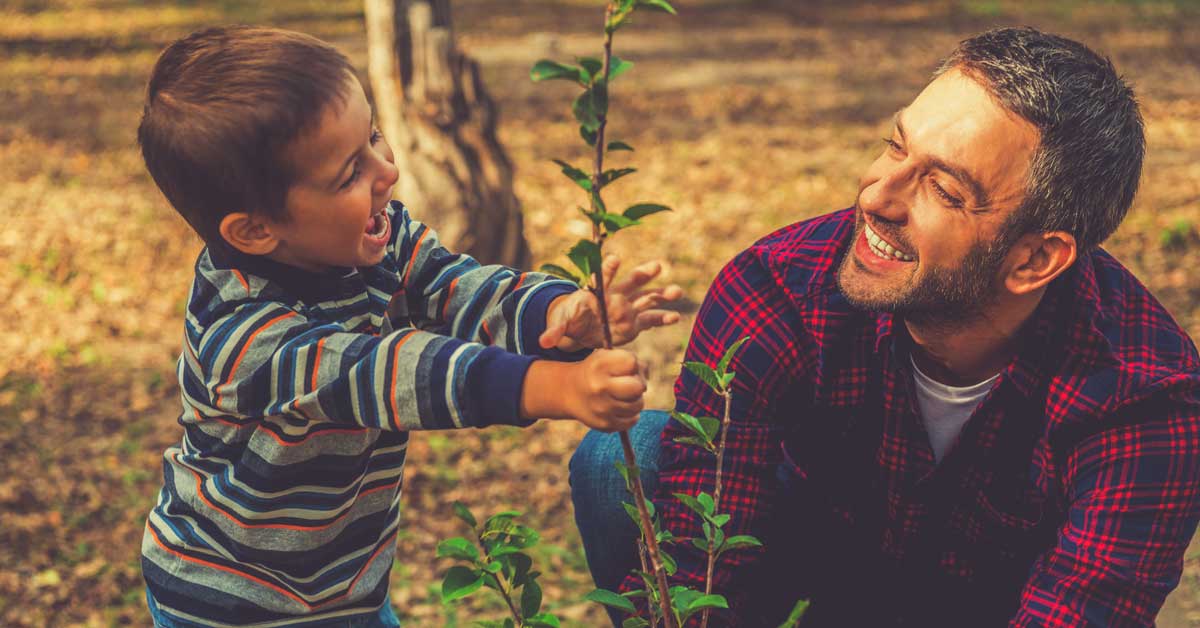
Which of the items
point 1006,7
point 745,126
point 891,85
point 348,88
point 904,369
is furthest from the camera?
point 1006,7

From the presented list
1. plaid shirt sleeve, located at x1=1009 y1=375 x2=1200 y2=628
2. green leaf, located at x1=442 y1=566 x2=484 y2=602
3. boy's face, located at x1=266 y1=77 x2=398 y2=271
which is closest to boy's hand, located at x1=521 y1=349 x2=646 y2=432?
green leaf, located at x1=442 y1=566 x2=484 y2=602

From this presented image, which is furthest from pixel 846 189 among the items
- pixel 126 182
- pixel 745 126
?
pixel 126 182

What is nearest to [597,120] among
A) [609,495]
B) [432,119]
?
[609,495]

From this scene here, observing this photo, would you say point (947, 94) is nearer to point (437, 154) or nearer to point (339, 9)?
point (437, 154)

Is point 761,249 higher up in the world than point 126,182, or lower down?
higher up

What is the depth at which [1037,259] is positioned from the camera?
2.20 meters

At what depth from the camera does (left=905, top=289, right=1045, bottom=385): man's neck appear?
228cm

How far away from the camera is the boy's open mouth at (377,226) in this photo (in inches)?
76.7

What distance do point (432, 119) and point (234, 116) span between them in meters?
3.45

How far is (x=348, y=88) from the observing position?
5.92 feet

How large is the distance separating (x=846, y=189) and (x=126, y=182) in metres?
4.30

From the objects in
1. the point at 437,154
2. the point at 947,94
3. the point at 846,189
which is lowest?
the point at 846,189

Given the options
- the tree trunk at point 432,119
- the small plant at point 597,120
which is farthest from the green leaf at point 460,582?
the tree trunk at point 432,119

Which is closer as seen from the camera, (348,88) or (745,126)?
(348,88)
